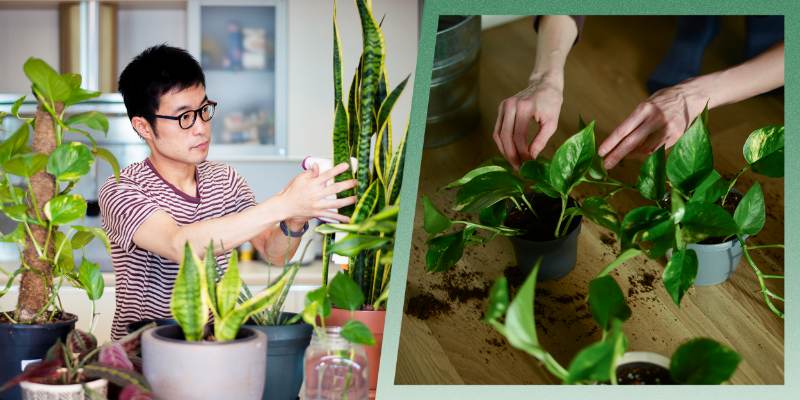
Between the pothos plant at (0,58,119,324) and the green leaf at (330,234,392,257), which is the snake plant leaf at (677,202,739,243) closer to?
the green leaf at (330,234,392,257)

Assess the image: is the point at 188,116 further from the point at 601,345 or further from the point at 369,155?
the point at 601,345

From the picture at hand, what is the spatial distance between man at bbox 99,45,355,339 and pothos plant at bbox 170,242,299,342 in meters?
0.38

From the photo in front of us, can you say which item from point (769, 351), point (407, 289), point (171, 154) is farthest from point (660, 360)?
point (171, 154)

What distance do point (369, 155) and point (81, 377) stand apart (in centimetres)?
47

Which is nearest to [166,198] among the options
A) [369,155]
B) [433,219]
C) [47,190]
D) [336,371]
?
[47,190]

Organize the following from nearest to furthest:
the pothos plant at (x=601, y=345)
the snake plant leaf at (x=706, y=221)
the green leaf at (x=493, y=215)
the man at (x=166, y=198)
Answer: the pothos plant at (x=601, y=345), the snake plant leaf at (x=706, y=221), the green leaf at (x=493, y=215), the man at (x=166, y=198)

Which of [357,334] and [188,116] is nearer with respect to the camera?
[357,334]

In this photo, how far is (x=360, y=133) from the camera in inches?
44.2

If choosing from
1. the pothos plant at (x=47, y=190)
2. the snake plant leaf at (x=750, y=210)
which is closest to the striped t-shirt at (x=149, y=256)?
the pothos plant at (x=47, y=190)

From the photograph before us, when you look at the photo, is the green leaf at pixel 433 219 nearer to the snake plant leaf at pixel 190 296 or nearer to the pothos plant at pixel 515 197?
the pothos plant at pixel 515 197

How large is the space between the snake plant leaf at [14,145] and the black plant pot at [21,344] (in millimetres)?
221

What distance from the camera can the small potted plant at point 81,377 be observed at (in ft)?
2.90

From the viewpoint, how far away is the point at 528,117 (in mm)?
960

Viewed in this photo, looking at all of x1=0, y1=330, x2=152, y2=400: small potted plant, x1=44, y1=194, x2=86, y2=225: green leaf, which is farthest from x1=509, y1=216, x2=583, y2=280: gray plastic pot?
x1=44, y1=194, x2=86, y2=225: green leaf
